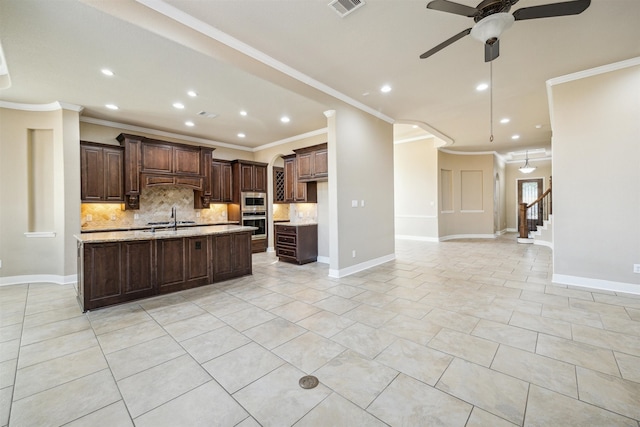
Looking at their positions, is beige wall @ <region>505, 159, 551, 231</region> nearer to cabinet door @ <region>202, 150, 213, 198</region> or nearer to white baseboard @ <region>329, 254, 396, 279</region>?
white baseboard @ <region>329, 254, 396, 279</region>

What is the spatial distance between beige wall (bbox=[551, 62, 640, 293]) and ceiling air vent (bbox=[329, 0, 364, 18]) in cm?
364

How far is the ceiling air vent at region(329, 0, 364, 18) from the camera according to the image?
251 centimetres

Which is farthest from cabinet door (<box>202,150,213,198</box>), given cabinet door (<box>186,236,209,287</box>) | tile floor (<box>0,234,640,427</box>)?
tile floor (<box>0,234,640,427</box>)

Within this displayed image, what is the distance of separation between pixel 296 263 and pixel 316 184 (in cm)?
192

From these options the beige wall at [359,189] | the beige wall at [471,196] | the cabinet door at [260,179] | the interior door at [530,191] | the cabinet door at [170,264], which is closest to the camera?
the cabinet door at [170,264]

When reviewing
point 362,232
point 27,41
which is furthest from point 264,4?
point 362,232

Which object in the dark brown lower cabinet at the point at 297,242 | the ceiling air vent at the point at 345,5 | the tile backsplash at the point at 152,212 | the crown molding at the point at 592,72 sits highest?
the ceiling air vent at the point at 345,5

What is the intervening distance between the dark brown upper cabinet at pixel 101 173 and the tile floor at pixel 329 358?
1.94m

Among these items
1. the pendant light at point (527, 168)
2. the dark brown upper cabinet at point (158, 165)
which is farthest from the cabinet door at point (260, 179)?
the pendant light at point (527, 168)

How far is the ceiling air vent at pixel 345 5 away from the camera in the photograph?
2512 mm

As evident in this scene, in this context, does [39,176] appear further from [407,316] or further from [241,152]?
[407,316]

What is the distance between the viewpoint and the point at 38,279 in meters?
4.65

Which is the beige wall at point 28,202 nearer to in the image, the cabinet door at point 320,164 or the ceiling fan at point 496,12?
the cabinet door at point 320,164

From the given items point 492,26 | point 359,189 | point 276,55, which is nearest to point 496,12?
point 492,26
